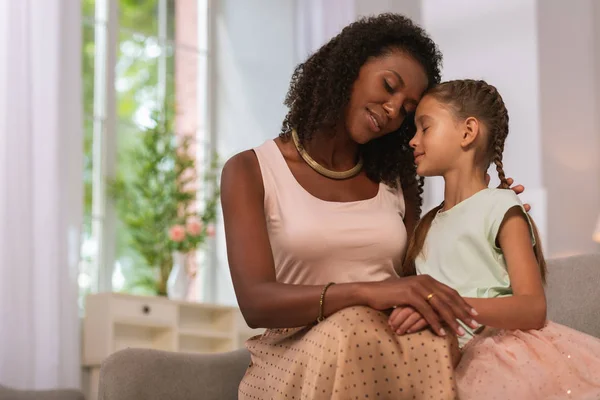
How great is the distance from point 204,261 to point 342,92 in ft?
10.7

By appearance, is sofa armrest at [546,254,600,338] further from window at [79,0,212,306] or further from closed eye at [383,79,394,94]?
window at [79,0,212,306]

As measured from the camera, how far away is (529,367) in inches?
66.9

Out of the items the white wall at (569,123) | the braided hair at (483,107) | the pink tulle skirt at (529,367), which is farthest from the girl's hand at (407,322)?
the white wall at (569,123)

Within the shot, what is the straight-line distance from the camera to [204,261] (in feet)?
17.6

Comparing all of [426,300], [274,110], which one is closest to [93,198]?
[274,110]

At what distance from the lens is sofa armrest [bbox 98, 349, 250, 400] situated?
2113 millimetres

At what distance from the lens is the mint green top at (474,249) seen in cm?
190

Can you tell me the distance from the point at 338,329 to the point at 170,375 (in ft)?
2.37

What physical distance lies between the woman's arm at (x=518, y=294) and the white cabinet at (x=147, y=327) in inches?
98.7

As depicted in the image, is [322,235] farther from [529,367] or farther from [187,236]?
[187,236]

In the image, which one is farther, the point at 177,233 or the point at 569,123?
the point at 569,123

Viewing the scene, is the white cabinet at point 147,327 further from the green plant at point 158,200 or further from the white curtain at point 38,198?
the green plant at point 158,200

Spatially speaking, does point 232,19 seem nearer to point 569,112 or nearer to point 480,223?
point 569,112

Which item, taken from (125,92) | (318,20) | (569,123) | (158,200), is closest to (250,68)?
(318,20)
